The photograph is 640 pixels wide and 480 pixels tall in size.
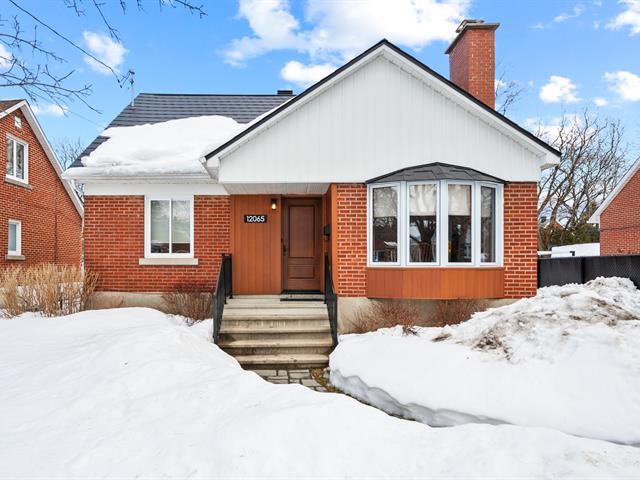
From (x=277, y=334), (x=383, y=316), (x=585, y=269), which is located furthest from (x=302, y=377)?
(x=585, y=269)

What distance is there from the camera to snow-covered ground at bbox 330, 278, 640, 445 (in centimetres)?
408

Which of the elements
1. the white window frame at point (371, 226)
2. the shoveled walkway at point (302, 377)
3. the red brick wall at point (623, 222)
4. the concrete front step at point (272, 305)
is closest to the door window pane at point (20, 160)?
the concrete front step at point (272, 305)

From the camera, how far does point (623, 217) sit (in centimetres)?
1983

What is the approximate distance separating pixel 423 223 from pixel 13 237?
1528cm

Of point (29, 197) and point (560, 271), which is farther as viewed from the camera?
point (29, 197)

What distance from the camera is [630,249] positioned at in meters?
19.2

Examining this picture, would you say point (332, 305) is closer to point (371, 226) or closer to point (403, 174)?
point (371, 226)

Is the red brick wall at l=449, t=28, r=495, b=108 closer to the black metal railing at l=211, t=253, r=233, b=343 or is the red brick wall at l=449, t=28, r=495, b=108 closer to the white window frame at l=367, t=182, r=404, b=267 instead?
the white window frame at l=367, t=182, r=404, b=267

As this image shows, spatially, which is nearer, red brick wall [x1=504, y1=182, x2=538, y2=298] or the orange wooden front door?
red brick wall [x1=504, y1=182, x2=538, y2=298]

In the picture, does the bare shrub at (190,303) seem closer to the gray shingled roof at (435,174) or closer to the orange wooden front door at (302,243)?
the orange wooden front door at (302,243)

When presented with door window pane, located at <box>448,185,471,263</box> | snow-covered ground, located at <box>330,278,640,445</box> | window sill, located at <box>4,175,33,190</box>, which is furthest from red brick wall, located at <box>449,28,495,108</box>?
window sill, located at <box>4,175,33,190</box>

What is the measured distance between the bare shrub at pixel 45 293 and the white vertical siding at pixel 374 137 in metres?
4.21

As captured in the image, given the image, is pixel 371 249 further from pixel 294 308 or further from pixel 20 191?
pixel 20 191

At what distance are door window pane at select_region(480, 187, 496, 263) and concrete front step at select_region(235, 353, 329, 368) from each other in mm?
3995
